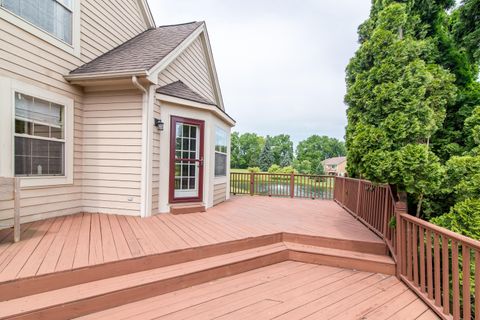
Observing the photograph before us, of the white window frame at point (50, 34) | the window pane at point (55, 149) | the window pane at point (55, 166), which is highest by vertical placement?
the white window frame at point (50, 34)

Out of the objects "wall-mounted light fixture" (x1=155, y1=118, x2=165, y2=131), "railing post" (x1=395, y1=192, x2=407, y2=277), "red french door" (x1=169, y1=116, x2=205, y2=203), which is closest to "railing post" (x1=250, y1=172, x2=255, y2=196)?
"red french door" (x1=169, y1=116, x2=205, y2=203)

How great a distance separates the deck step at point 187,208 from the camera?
454cm

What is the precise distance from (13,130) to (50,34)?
1.73 meters

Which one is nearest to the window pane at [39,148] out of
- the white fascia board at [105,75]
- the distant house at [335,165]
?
the white fascia board at [105,75]

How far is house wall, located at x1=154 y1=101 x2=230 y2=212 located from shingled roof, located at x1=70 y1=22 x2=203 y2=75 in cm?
86

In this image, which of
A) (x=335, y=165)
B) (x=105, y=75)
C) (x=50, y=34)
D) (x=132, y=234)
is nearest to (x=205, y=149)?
(x=105, y=75)

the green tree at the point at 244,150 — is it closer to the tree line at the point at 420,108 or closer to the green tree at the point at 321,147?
the green tree at the point at 321,147

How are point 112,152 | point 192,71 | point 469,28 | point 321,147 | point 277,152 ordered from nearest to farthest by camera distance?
point 469,28, point 112,152, point 192,71, point 277,152, point 321,147

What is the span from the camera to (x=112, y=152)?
429 centimetres

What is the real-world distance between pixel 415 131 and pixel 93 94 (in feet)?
17.4

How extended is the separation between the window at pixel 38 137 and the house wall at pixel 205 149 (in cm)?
170

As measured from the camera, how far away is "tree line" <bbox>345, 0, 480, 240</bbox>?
2.57m

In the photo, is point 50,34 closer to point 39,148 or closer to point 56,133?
point 56,133

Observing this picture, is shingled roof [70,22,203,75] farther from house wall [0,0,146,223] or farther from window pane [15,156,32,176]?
window pane [15,156,32,176]
